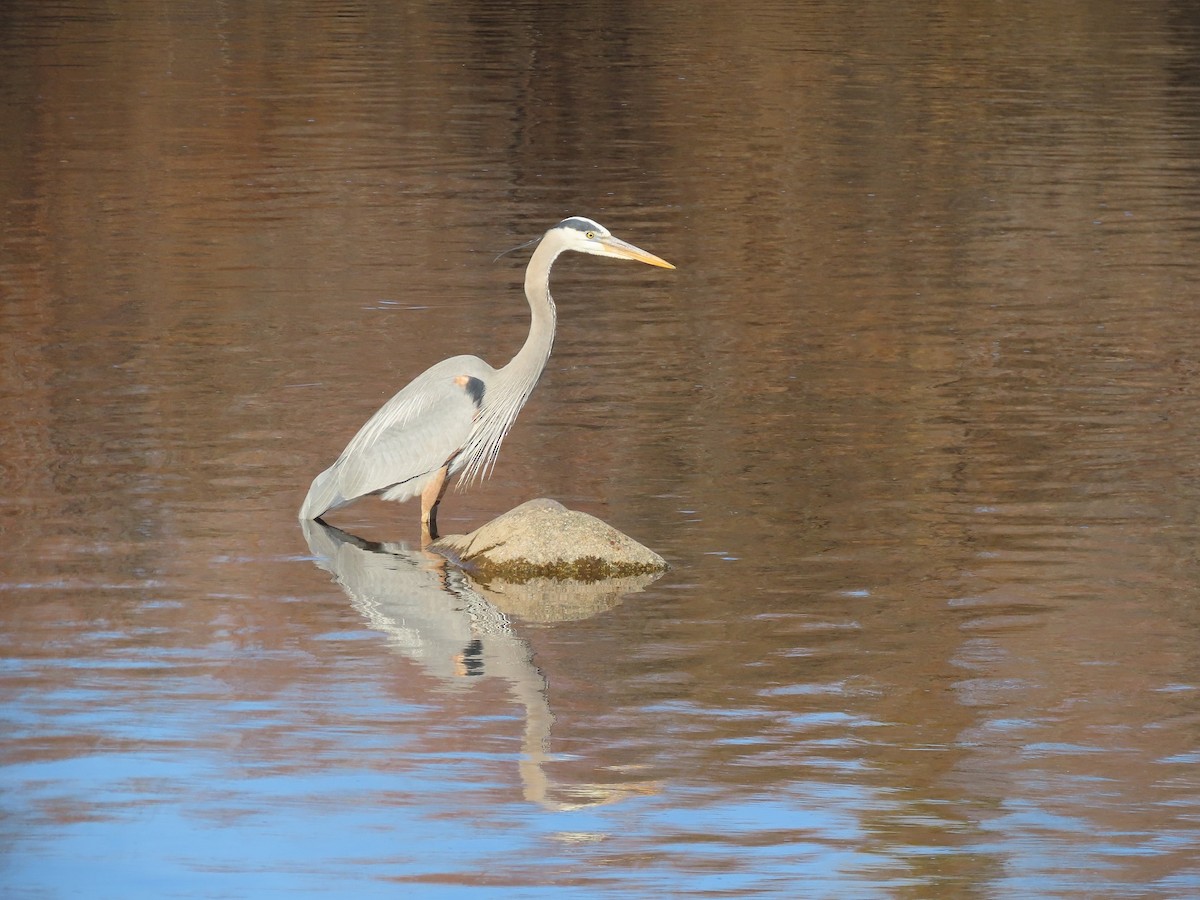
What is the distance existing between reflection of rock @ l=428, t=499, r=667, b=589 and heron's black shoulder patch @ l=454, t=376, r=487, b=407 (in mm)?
831

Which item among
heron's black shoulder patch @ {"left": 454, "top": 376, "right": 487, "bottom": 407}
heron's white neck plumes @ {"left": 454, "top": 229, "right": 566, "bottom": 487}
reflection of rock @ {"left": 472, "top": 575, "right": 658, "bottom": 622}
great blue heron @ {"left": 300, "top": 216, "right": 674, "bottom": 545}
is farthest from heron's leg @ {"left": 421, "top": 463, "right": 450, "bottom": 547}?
reflection of rock @ {"left": 472, "top": 575, "right": 658, "bottom": 622}

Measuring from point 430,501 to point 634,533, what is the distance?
101 centimetres

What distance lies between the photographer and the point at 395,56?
36.3 m

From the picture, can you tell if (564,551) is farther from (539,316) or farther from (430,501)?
(539,316)

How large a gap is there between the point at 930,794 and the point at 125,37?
35100 millimetres

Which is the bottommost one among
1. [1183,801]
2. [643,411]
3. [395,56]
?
[1183,801]

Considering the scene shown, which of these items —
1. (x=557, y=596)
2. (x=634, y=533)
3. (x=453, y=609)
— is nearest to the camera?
(x=453, y=609)

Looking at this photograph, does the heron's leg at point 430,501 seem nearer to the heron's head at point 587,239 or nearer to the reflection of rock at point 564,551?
the reflection of rock at point 564,551

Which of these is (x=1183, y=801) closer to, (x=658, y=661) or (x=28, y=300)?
→ (x=658, y=661)

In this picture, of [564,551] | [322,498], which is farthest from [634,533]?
[322,498]

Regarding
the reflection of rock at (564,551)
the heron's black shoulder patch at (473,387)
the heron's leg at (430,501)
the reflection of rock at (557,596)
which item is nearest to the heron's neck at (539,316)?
the heron's black shoulder patch at (473,387)

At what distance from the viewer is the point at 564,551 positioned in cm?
928

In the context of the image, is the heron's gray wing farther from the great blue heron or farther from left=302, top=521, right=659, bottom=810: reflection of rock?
left=302, top=521, right=659, bottom=810: reflection of rock

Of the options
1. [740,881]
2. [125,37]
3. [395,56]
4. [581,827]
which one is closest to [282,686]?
[581,827]
